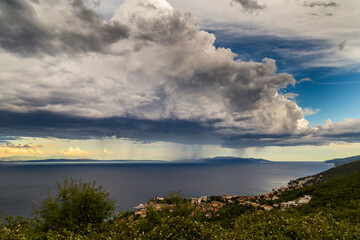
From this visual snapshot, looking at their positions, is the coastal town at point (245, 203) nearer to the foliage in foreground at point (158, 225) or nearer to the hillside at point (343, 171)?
the foliage in foreground at point (158, 225)

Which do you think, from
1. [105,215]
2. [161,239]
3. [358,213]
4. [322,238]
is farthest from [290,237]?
[105,215]

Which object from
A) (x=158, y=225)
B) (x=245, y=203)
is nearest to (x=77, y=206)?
(x=158, y=225)

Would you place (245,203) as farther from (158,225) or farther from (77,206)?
(158,225)

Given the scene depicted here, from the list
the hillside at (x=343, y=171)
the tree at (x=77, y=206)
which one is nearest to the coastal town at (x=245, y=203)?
the tree at (x=77, y=206)

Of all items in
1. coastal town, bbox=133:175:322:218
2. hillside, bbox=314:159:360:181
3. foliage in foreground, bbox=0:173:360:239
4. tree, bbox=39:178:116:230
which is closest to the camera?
foliage in foreground, bbox=0:173:360:239

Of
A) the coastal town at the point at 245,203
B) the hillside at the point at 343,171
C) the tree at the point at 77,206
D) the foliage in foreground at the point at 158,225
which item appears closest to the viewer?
the foliage in foreground at the point at 158,225

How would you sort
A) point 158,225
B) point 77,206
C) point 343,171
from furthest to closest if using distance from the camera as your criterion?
point 343,171 < point 77,206 < point 158,225

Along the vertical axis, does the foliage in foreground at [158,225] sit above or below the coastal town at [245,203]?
above

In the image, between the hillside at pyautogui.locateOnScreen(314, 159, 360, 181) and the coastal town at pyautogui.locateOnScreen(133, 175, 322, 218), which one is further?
the hillside at pyautogui.locateOnScreen(314, 159, 360, 181)

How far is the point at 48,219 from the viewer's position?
25.1m

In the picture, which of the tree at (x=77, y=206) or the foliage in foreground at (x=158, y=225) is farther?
the tree at (x=77, y=206)

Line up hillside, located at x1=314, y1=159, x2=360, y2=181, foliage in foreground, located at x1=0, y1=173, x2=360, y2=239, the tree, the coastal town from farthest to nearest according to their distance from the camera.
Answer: hillside, located at x1=314, y1=159, x2=360, y2=181
the coastal town
the tree
foliage in foreground, located at x1=0, y1=173, x2=360, y2=239

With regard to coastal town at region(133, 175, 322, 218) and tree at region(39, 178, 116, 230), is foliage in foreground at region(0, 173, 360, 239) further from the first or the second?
coastal town at region(133, 175, 322, 218)

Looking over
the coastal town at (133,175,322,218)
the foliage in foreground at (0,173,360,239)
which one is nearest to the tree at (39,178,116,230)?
the foliage in foreground at (0,173,360,239)
